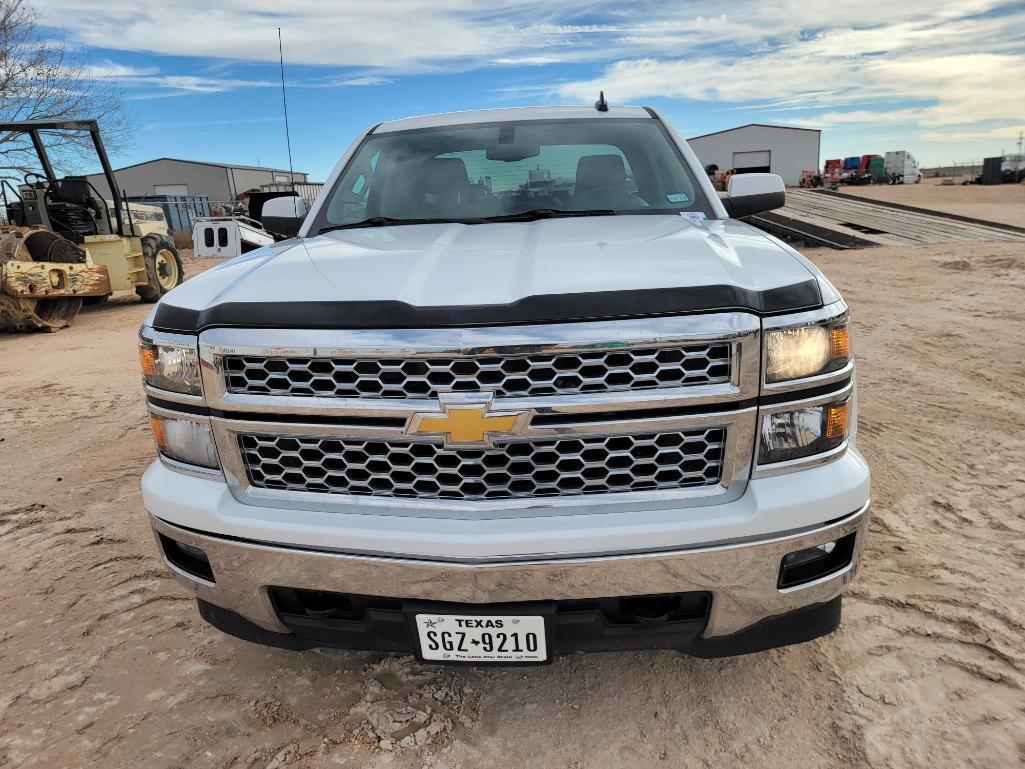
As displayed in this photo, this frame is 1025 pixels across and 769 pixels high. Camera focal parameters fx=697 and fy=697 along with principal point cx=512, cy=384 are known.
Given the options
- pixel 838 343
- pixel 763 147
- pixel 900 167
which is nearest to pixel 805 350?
pixel 838 343

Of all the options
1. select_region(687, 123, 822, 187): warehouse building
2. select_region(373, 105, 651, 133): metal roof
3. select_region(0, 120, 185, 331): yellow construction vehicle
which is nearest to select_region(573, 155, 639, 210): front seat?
select_region(373, 105, 651, 133): metal roof

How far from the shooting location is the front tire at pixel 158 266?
40.1 feet

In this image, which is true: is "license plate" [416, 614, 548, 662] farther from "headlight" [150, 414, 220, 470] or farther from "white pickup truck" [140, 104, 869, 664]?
"headlight" [150, 414, 220, 470]

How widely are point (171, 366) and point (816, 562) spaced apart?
73.0 inches

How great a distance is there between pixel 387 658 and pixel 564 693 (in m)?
0.66

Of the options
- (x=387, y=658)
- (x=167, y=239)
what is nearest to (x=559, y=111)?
(x=387, y=658)

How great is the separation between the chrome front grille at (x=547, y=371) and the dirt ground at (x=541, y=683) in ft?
3.65

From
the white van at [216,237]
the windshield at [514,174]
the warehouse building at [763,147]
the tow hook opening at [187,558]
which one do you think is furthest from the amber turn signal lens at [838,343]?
the warehouse building at [763,147]

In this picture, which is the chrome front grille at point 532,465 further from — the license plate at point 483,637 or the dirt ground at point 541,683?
the dirt ground at point 541,683

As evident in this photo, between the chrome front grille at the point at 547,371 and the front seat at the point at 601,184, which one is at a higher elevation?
the front seat at the point at 601,184

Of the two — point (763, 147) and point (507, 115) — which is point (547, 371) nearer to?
point (507, 115)

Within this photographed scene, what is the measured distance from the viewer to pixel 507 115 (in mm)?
3650

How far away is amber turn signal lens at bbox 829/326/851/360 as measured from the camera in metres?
1.81

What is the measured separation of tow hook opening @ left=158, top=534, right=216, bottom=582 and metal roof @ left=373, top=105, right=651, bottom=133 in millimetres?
2470
